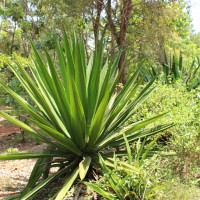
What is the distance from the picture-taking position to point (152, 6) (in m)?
12.6

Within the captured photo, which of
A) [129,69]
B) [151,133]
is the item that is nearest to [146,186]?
[151,133]

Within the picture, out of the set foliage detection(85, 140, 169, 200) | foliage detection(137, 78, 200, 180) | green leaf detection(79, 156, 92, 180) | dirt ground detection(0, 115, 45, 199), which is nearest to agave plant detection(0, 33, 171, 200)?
green leaf detection(79, 156, 92, 180)

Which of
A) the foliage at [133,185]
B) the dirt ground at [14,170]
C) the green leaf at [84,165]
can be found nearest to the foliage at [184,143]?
the foliage at [133,185]

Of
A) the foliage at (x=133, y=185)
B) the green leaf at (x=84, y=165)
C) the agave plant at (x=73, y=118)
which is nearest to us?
the foliage at (x=133, y=185)

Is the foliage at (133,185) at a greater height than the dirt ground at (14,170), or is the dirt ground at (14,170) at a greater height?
the foliage at (133,185)

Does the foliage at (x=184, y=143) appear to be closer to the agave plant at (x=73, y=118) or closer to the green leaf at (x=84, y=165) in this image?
the agave plant at (x=73, y=118)

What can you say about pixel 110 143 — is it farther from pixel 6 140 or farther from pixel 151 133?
pixel 6 140

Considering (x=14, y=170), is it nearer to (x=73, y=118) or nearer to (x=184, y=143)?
(x=73, y=118)

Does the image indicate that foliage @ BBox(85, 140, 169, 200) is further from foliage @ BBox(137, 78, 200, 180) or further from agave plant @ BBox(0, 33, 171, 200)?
foliage @ BBox(137, 78, 200, 180)

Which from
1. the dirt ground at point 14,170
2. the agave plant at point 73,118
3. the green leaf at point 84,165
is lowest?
the dirt ground at point 14,170

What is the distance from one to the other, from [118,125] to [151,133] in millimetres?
453

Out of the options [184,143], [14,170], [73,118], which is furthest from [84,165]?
[14,170]

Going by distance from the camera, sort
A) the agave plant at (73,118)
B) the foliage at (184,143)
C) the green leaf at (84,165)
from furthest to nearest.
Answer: the foliage at (184,143), the agave plant at (73,118), the green leaf at (84,165)

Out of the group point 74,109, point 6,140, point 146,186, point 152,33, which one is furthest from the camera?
point 152,33
